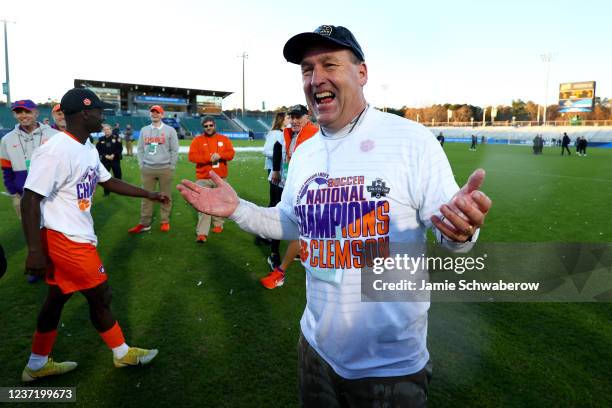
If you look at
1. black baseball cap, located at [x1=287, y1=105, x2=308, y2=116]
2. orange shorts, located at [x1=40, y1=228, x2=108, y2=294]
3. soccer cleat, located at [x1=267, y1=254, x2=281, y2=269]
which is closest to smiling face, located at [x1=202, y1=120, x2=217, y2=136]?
black baseball cap, located at [x1=287, y1=105, x2=308, y2=116]

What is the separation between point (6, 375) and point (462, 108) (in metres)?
115

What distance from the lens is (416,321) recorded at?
1.72m

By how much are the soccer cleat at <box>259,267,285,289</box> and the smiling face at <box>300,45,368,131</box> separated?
3561 millimetres

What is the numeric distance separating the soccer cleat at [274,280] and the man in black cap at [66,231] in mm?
1896

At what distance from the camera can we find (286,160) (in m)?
5.98

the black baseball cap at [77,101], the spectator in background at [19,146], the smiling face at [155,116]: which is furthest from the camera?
the smiling face at [155,116]

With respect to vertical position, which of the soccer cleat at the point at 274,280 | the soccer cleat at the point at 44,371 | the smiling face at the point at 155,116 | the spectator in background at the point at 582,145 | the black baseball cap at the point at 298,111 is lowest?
the soccer cleat at the point at 44,371

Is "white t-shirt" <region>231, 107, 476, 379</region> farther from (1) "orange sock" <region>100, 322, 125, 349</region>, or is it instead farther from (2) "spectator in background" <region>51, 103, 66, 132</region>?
(2) "spectator in background" <region>51, 103, 66, 132</region>

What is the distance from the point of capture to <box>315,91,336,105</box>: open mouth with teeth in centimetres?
188

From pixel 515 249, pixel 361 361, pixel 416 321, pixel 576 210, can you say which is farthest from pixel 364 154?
pixel 576 210

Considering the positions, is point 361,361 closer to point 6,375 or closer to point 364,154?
point 364,154

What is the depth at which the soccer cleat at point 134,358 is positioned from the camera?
3408 millimetres

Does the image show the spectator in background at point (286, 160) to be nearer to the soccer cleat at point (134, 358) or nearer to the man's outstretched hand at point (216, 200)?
the soccer cleat at point (134, 358)

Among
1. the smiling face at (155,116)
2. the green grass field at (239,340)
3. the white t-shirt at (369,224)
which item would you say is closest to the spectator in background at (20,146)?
the green grass field at (239,340)
